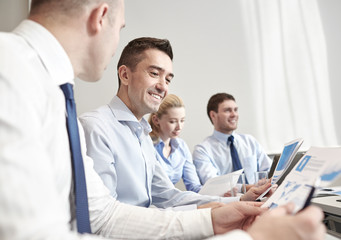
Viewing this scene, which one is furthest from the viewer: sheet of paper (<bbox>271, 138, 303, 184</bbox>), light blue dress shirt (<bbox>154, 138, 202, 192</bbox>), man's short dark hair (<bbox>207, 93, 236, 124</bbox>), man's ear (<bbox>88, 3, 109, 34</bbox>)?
man's short dark hair (<bbox>207, 93, 236, 124</bbox>)

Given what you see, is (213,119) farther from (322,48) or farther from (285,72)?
(322,48)

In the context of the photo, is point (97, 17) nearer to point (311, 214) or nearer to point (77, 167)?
point (77, 167)

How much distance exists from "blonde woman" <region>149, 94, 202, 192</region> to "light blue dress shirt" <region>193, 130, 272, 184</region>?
92mm

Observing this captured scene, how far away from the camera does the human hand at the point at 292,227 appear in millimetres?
446

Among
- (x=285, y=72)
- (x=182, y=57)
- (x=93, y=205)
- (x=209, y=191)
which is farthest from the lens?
(x=285, y=72)

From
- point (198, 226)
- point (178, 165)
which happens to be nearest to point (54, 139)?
point (198, 226)

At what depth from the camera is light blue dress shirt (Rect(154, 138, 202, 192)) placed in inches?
98.8

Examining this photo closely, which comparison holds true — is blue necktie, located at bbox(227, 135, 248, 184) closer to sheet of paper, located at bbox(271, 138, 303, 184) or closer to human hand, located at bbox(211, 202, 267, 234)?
sheet of paper, located at bbox(271, 138, 303, 184)

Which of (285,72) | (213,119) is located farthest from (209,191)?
(285,72)

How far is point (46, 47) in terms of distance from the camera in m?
0.63

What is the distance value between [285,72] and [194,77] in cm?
115

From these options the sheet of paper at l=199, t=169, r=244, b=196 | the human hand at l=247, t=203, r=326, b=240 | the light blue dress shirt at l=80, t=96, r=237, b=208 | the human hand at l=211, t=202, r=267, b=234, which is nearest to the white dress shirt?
the human hand at l=247, t=203, r=326, b=240

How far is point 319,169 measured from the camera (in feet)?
2.13

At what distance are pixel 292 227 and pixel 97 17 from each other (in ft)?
1.89
